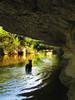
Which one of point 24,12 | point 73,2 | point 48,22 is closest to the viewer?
point 73,2

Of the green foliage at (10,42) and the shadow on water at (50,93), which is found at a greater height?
the shadow on water at (50,93)

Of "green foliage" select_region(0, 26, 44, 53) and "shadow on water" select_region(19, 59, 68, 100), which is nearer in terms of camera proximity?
"shadow on water" select_region(19, 59, 68, 100)

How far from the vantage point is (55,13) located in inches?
492

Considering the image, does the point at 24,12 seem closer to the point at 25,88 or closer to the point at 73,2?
the point at 73,2

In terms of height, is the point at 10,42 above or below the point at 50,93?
below

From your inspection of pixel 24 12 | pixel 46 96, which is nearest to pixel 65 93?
Result: pixel 46 96

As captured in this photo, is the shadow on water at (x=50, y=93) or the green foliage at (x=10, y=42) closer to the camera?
the shadow on water at (x=50, y=93)

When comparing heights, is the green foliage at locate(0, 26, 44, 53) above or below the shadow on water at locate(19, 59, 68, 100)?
below

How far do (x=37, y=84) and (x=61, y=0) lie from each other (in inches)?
502

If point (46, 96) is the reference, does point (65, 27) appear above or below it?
above

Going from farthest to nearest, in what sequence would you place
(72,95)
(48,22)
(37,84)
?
(37,84) → (72,95) → (48,22)

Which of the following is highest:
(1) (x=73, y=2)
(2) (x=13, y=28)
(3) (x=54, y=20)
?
(1) (x=73, y=2)

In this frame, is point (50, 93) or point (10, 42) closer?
point (50, 93)

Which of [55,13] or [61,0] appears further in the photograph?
[55,13]
